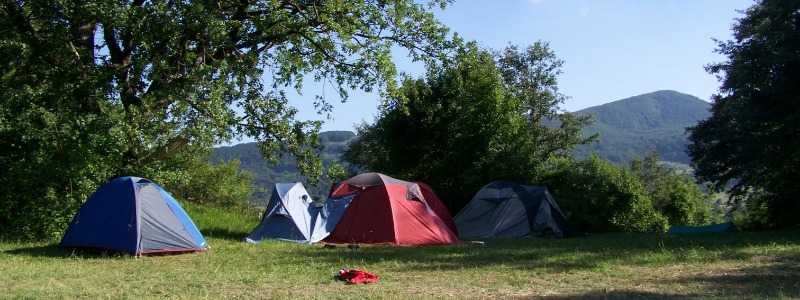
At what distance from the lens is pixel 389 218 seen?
15.4m

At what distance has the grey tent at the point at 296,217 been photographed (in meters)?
15.8

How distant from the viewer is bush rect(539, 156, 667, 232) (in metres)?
21.4

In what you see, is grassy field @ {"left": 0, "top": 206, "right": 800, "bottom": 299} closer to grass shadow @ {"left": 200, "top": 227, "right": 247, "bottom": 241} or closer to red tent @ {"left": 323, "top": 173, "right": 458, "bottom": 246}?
red tent @ {"left": 323, "top": 173, "right": 458, "bottom": 246}

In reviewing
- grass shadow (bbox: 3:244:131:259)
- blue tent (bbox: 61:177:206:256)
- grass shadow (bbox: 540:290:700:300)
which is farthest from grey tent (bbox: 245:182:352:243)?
grass shadow (bbox: 540:290:700:300)

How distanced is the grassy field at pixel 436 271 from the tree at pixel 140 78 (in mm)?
1702

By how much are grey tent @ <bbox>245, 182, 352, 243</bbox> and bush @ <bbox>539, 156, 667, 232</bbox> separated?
8.12 meters

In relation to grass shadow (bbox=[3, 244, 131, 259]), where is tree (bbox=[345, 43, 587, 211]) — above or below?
above

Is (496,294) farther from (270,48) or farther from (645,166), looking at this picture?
(645,166)

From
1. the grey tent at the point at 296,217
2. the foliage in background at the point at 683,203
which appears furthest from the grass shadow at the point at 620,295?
the foliage in background at the point at 683,203

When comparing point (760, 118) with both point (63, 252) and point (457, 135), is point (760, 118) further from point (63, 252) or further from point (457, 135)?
point (63, 252)

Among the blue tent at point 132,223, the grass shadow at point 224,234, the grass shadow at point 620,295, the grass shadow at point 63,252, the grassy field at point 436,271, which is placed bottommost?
the grass shadow at point 620,295

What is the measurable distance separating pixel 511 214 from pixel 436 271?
8212 mm

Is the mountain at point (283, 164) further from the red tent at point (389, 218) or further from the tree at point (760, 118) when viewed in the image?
the tree at point (760, 118)

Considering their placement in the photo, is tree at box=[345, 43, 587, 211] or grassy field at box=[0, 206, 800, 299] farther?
tree at box=[345, 43, 587, 211]
